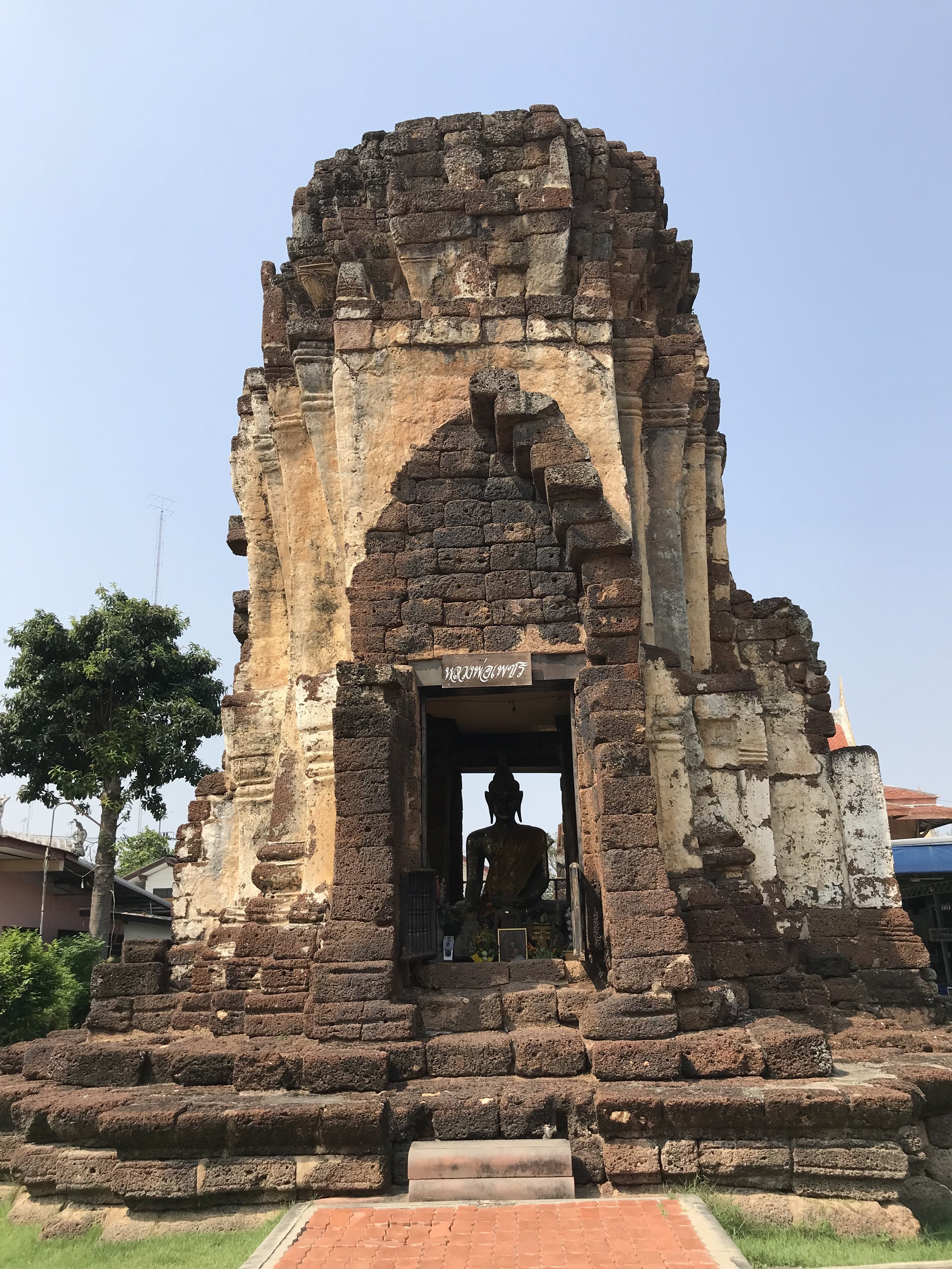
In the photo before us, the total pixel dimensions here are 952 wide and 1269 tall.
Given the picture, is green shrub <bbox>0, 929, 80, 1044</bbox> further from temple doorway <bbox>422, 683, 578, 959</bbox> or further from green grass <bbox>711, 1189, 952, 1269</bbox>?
green grass <bbox>711, 1189, 952, 1269</bbox>

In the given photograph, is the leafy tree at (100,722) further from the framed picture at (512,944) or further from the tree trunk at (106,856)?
the framed picture at (512,944)

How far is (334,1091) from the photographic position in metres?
6.33

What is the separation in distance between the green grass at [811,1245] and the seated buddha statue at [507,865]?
18.8 ft

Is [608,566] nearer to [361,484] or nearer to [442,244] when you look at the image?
[361,484]

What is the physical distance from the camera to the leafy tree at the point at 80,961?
18578 mm

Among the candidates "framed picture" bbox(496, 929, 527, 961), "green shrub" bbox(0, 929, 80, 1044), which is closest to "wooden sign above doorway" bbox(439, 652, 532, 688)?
"framed picture" bbox(496, 929, 527, 961)

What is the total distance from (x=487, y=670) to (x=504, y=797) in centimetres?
453

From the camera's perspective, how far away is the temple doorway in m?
9.71

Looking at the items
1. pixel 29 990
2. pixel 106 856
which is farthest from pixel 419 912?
pixel 106 856

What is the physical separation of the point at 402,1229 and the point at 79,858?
23.0 meters

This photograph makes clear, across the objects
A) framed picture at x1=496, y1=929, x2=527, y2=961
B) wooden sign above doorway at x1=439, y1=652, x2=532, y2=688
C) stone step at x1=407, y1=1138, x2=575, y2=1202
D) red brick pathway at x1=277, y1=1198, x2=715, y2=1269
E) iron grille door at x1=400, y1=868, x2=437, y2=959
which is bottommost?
red brick pathway at x1=277, y1=1198, x2=715, y2=1269

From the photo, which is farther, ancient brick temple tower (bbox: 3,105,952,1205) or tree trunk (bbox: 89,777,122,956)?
tree trunk (bbox: 89,777,122,956)

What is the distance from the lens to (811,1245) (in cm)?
526

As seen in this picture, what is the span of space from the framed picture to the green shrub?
10.5m
